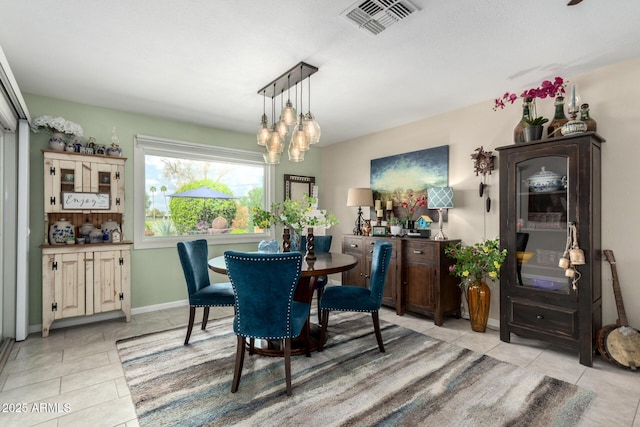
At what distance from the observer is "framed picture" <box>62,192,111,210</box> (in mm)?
3318

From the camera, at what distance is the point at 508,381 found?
7.45 ft

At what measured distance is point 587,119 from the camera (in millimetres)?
2688

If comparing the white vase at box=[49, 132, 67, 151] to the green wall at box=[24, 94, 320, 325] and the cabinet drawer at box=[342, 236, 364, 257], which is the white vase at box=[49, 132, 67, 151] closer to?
the green wall at box=[24, 94, 320, 325]

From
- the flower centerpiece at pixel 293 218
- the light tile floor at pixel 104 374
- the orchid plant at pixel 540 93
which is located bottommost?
the light tile floor at pixel 104 374

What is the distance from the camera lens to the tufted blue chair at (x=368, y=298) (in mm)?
2723

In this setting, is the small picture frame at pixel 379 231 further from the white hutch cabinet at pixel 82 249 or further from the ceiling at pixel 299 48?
the white hutch cabinet at pixel 82 249

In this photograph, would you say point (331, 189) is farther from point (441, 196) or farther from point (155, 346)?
point (155, 346)

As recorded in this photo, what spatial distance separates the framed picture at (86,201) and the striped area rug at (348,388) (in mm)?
1542

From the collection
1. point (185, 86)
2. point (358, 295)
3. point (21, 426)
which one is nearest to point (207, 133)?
point (185, 86)

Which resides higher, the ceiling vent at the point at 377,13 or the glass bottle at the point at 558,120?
the ceiling vent at the point at 377,13

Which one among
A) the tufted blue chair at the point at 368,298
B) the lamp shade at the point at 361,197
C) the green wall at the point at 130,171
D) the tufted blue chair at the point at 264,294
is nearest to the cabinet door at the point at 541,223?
the tufted blue chair at the point at 368,298

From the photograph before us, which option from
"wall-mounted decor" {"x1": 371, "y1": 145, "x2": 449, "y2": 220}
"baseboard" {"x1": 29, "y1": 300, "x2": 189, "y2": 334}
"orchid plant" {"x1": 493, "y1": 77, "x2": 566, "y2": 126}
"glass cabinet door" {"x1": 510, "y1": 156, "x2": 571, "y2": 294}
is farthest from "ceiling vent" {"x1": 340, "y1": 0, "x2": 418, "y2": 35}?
"baseboard" {"x1": 29, "y1": 300, "x2": 189, "y2": 334}

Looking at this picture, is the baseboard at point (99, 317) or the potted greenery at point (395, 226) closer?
the baseboard at point (99, 317)

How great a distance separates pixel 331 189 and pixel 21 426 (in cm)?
456
